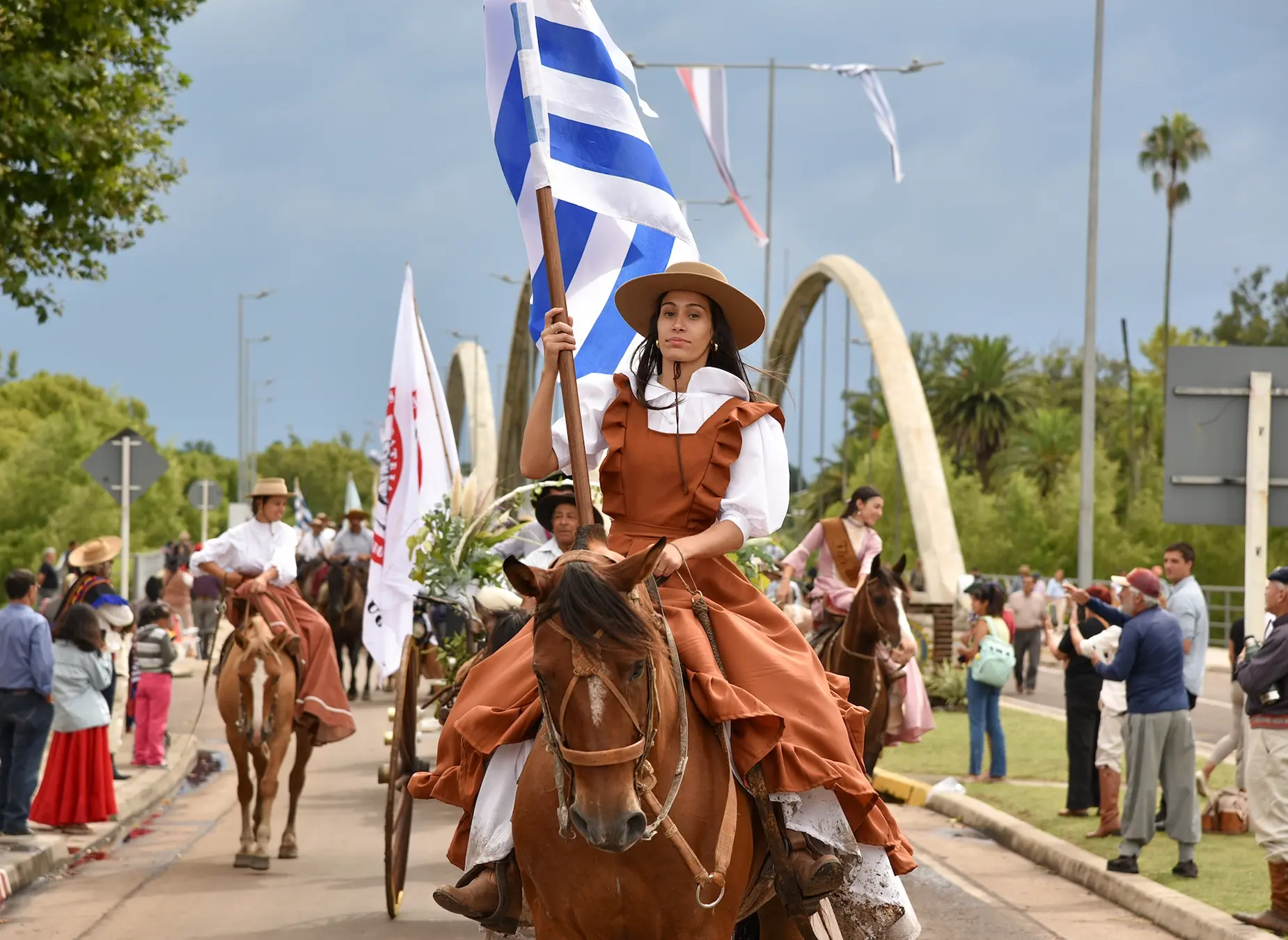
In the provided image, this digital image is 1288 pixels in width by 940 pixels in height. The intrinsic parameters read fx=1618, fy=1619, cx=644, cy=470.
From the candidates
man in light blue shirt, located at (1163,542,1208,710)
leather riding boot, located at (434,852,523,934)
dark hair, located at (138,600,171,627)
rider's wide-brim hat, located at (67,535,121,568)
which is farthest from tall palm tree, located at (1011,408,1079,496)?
leather riding boot, located at (434,852,523,934)

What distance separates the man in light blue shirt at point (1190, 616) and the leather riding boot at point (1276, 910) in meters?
3.51

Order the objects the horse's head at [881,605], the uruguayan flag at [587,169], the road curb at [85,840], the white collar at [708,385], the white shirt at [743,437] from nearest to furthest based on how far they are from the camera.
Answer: the white shirt at [743,437] < the white collar at [708,385] < the uruguayan flag at [587,169] < the road curb at [85,840] < the horse's head at [881,605]

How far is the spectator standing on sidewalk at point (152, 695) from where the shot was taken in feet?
53.6

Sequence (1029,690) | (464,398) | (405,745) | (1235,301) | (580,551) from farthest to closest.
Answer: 1. (1235,301)
2. (464,398)
3. (1029,690)
4. (405,745)
5. (580,551)

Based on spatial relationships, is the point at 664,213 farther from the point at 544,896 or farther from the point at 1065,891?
the point at 1065,891

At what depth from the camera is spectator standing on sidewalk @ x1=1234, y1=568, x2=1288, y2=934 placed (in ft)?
30.0

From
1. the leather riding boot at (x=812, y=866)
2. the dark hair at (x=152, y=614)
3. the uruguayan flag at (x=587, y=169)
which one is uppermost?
the uruguayan flag at (x=587, y=169)

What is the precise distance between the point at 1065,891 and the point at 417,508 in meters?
5.10

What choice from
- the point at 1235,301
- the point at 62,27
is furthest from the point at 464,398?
the point at 62,27

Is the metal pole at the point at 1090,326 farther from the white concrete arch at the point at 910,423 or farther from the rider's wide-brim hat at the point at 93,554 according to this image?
the rider's wide-brim hat at the point at 93,554

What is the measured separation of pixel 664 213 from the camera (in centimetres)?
746

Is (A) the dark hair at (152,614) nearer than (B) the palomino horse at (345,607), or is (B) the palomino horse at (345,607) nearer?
Answer: (A) the dark hair at (152,614)

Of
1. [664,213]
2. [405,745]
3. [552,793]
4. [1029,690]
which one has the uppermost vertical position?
[664,213]

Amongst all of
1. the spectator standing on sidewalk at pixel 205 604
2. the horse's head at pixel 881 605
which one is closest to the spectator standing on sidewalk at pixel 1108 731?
the horse's head at pixel 881 605
